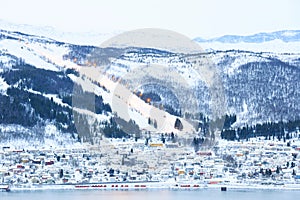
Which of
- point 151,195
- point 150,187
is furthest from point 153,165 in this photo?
point 151,195

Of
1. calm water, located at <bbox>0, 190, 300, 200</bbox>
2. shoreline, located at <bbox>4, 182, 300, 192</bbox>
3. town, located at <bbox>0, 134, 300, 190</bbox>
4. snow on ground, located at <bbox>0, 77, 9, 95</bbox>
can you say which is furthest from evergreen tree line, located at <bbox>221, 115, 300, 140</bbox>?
calm water, located at <bbox>0, 190, 300, 200</bbox>

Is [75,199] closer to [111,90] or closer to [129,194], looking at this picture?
[129,194]

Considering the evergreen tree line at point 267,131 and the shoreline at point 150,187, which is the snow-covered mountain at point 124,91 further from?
the shoreline at point 150,187

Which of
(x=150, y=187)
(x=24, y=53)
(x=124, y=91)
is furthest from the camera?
(x=24, y=53)

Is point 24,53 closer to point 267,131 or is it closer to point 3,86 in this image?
point 3,86

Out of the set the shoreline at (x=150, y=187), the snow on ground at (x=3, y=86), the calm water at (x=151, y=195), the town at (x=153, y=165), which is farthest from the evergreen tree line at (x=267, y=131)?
the calm water at (x=151, y=195)

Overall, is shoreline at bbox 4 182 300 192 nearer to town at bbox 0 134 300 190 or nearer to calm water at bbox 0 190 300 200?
town at bbox 0 134 300 190

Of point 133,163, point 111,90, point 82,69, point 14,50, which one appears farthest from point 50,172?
point 14,50
